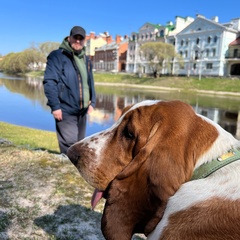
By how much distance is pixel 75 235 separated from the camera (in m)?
3.32

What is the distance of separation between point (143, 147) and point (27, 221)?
2371 millimetres

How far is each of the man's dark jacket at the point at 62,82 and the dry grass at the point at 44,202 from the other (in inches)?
46.0

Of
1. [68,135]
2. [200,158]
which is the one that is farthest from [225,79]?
[200,158]

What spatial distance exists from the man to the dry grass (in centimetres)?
89

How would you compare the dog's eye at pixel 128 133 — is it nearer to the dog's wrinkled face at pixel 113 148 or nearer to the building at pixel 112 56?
the dog's wrinkled face at pixel 113 148

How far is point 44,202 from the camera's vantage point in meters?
3.93

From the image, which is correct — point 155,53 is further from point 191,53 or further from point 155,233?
point 155,233

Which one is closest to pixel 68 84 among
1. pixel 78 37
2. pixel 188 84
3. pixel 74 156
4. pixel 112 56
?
pixel 78 37

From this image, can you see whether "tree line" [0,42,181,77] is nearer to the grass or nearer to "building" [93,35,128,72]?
"building" [93,35,128,72]

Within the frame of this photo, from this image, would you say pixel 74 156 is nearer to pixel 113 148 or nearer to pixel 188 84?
pixel 113 148

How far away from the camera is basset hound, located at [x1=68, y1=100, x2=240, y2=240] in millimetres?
1529

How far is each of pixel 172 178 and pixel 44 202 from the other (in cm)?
282

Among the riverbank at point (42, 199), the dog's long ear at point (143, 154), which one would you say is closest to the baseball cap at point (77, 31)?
the riverbank at point (42, 199)

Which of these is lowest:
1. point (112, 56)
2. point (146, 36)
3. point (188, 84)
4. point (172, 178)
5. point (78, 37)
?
point (188, 84)
